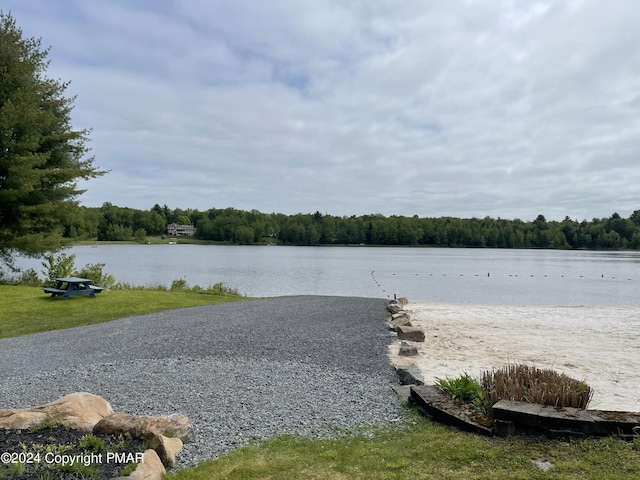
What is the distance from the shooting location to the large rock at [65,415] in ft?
13.0

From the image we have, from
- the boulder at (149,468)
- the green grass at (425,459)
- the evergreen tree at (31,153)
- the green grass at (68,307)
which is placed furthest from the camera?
the evergreen tree at (31,153)

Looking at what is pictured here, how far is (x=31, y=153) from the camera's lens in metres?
17.9

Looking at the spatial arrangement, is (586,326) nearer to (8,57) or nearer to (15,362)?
(15,362)

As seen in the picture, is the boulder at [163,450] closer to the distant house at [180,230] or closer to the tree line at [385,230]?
the tree line at [385,230]

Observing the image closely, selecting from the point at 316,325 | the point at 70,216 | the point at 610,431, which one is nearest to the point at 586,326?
the point at 316,325

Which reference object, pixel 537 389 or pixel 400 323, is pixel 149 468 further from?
pixel 400 323

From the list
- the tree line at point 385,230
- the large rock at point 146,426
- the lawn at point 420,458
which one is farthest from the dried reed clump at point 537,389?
the tree line at point 385,230

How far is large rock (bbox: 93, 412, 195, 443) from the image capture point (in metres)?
3.79

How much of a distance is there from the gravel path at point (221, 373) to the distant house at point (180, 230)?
123m

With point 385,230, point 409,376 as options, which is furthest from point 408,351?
point 385,230

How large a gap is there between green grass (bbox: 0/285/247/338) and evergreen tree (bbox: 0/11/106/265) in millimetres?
2977

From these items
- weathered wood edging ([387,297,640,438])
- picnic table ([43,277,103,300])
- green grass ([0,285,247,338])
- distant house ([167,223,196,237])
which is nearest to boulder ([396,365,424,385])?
weathered wood edging ([387,297,640,438])

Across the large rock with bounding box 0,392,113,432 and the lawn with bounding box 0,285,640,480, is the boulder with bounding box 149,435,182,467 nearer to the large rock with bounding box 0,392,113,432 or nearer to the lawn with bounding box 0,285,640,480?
the lawn with bounding box 0,285,640,480

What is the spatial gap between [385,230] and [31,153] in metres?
96.4
